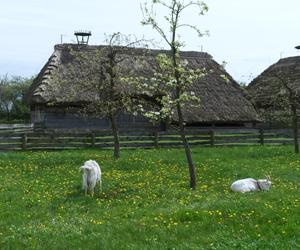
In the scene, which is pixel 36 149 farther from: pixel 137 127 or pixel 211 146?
pixel 137 127

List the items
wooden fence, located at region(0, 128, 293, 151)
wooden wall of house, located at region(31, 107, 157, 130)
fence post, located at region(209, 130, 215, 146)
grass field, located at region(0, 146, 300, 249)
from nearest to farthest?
1. grass field, located at region(0, 146, 300, 249)
2. wooden fence, located at region(0, 128, 293, 151)
3. fence post, located at region(209, 130, 215, 146)
4. wooden wall of house, located at region(31, 107, 157, 130)

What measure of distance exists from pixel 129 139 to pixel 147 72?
1124 cm

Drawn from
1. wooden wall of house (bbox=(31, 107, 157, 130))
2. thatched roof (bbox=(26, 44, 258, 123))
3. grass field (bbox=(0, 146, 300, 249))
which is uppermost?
thatched roof (bbox=(26, 44, 258, 123))

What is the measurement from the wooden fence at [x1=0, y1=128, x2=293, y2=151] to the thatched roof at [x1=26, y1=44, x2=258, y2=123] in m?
5.71

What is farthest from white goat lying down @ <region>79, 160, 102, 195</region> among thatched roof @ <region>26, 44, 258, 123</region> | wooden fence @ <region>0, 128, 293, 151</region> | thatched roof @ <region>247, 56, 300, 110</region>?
thatched roof @ <region>247, 56, 300, 110</region>

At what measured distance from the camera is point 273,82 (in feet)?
146

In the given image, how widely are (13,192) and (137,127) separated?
881 inches

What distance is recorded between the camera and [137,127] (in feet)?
116

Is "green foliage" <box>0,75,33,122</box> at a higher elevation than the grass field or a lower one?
higher

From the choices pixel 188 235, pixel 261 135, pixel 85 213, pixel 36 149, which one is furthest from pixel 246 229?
pixel 261 135

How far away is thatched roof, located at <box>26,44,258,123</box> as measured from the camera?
3203 cm

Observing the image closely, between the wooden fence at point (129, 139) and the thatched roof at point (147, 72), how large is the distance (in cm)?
571

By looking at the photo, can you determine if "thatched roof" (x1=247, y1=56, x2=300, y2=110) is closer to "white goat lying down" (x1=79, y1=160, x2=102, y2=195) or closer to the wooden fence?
the wooden fence

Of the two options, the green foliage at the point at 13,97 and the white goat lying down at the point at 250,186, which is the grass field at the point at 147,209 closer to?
the white goat lying down at the point at 250,186
